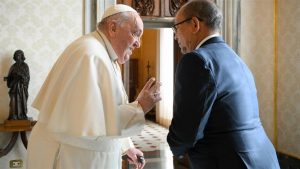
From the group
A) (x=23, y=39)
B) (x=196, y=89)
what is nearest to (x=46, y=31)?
(x=23, y=39)

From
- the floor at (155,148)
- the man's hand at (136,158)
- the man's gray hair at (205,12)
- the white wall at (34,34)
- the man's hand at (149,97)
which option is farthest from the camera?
the floor at (155,148)

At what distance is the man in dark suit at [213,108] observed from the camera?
145 cm

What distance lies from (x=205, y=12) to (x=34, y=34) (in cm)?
275

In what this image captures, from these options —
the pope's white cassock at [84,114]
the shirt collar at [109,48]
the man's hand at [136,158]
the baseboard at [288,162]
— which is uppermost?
the shirt collar at [109,48]

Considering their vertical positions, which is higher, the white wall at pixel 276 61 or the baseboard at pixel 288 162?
the white wall at pixel 276 61

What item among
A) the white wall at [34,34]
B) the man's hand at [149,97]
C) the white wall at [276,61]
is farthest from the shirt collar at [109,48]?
the white wall at [276,61]

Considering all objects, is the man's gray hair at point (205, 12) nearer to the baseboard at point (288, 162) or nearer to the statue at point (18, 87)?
the statue at point (18, 87)

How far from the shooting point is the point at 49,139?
1.84 metres

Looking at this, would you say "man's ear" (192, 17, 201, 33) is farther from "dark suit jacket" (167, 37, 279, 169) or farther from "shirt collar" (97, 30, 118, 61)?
"shirt collar" (97, 30, 118, 61)

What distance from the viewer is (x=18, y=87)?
354cm

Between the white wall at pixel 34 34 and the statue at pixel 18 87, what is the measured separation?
8.6 inches

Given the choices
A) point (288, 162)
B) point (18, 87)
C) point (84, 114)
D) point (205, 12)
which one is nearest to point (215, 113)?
point (205, 12)

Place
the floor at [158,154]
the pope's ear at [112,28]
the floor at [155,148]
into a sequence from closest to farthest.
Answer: the pope's ear at [112,28] < the floor at [158,154] < the floor at [155,148]

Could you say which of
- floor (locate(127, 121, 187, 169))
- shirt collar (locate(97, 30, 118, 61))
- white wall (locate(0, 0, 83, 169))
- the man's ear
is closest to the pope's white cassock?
shirt collar (locate(97, 30, 118, 61))
